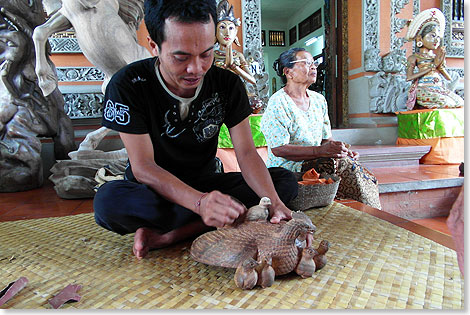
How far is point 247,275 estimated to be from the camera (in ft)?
2.96

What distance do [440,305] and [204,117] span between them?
974mm

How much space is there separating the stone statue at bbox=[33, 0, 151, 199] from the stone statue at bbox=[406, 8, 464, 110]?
3.62m

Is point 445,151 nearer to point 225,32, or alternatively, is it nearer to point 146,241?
point 225,32

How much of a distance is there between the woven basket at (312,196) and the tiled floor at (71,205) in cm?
20

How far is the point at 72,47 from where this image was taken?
392 centimetres

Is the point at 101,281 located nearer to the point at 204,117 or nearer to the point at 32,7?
the point at 204,117

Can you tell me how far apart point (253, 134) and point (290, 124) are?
137 cm

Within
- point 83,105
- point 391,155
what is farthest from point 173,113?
point 391,155

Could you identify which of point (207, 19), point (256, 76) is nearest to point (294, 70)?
point (207, 19)

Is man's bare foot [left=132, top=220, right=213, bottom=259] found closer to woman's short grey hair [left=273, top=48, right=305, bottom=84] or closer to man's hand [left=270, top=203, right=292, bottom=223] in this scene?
man's hand [left=270, top=203, right=292, bottom=223]

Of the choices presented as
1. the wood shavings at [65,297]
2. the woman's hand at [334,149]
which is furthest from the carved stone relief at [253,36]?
the wood shavings at [65,297]

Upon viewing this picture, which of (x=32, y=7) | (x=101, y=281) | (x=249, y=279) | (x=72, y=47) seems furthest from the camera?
(x=72, y=47)

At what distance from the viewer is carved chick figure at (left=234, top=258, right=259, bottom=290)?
2.95ft

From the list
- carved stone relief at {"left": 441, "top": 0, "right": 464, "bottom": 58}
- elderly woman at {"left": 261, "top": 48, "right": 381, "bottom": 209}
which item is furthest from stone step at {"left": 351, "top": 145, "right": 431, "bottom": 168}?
carved stone relief at {"left": 441, "top": 0, "right": 464, "bottom": 58}
